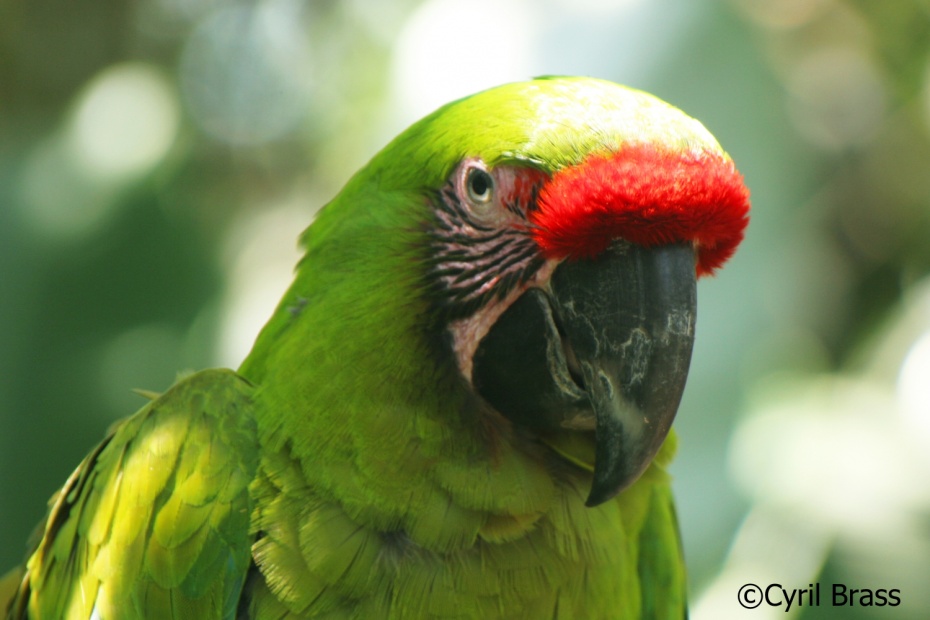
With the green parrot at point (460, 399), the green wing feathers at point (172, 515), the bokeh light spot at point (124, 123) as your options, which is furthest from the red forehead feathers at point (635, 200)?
the bokeh light spot at point (124, 123)

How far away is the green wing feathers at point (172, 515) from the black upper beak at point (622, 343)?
538mm

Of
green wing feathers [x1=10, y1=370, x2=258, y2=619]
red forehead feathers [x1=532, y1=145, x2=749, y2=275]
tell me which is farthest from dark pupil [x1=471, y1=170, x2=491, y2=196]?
green wing feathers [x1=10, y1=370, x2=258, y2=619]

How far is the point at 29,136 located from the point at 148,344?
1152 mm

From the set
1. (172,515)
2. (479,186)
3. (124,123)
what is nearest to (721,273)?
(479,186)

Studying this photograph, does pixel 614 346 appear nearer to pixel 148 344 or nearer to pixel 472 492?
pixel 472 492

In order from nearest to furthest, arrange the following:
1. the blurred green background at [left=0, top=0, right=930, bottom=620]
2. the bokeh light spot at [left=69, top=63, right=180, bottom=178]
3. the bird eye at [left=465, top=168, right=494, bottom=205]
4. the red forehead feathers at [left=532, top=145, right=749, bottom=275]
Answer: the red forehead feathers at [left=532, top=145, right=749, bottom=275] < the bird eye at [left=465, top=168, right=494, bottom=205] < the blurred green background at [left=0, top=0, right=930, bottom=620] < the bokeh light spot at [left=69, top=63, right=180, bottom=178]

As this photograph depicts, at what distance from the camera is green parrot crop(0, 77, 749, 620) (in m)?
1.19

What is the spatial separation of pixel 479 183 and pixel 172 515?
2.40 ft

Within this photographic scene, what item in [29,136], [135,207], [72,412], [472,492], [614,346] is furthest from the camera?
[29,136]

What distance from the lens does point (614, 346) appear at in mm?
1190

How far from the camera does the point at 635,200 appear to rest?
Result: 115cm

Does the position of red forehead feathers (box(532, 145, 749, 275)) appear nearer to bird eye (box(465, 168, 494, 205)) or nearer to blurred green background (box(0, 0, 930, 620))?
bird eye (box(465, 168, 494, 205))

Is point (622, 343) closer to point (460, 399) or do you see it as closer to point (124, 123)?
point (460, 399)

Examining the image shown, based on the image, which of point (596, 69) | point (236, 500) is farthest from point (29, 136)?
point (236, 500)
